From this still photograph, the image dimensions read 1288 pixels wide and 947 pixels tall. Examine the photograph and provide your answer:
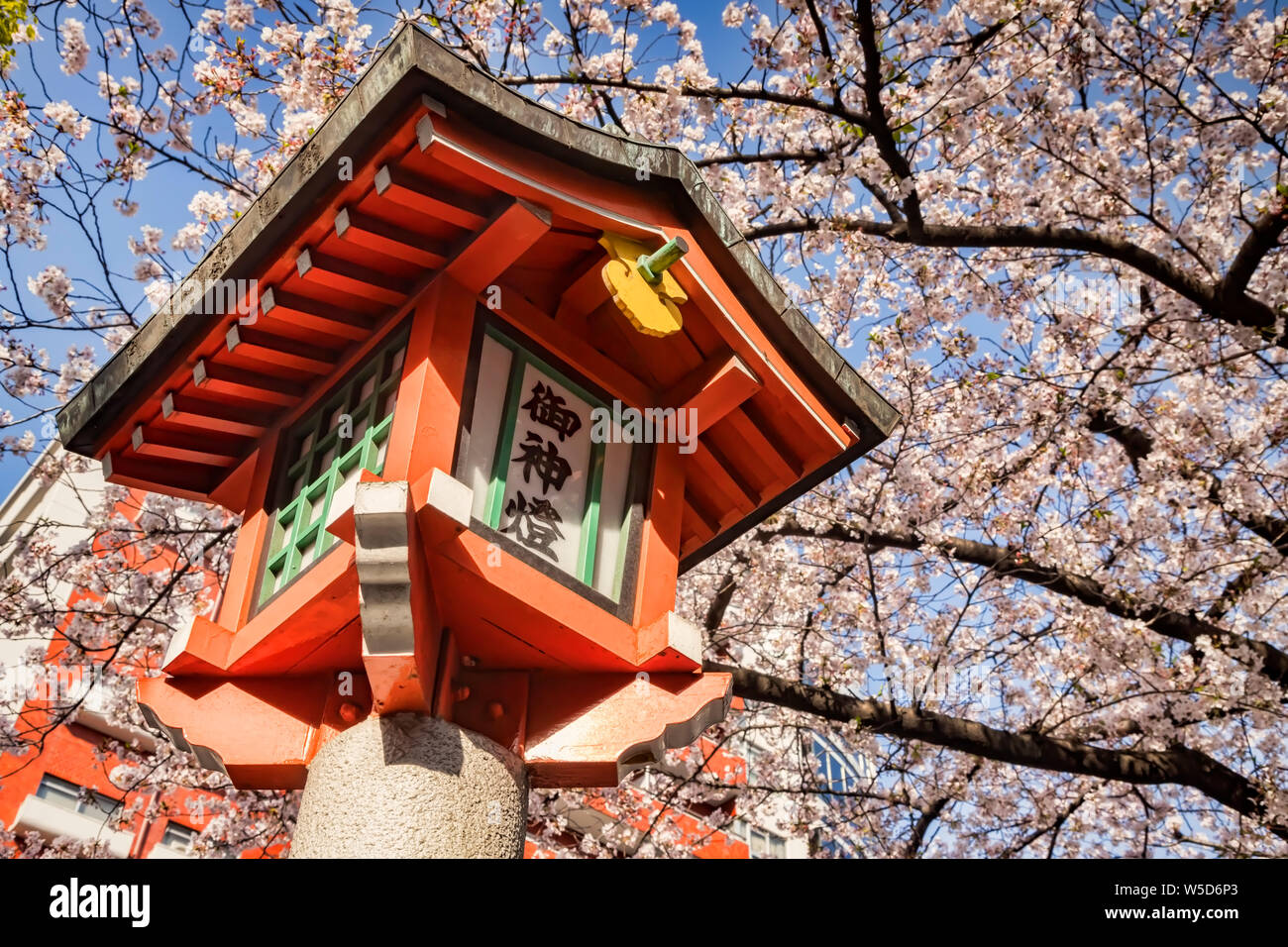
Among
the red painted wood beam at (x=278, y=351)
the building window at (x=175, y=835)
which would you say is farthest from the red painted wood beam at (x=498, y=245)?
the building window at (x=175, y=835)

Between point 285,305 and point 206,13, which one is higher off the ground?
point 206,13

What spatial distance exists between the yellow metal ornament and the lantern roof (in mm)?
203

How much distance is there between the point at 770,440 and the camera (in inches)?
206

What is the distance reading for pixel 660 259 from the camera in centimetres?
439

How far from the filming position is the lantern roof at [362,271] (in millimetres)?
3936

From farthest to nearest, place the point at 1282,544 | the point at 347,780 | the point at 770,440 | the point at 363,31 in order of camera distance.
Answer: the point at 363,31 → the point at 1282,544 → the point at 770,440 → the point at 347,780

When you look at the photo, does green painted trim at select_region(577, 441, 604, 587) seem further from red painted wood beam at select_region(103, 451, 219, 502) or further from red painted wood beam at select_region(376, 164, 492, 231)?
red painted wood beam at select_region(103, 451, 219, 502)

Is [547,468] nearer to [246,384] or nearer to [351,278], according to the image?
[351,278]

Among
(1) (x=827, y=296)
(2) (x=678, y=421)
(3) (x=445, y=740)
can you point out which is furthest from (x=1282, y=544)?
(3) (x=445, y=740)

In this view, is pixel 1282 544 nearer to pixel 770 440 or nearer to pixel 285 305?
pixel 770 440

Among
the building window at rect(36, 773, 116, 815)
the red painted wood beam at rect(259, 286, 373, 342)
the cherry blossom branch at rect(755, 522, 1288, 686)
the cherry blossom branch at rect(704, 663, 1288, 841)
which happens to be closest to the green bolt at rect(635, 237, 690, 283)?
the red painted wood beam at rect(259, 286, 373, 342)

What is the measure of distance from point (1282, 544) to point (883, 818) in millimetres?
4732

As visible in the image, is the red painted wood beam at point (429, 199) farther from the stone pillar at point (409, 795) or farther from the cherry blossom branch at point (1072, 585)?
the cherry blossom branch at point (1072, 585)

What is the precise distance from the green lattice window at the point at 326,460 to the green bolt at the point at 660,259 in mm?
1082
